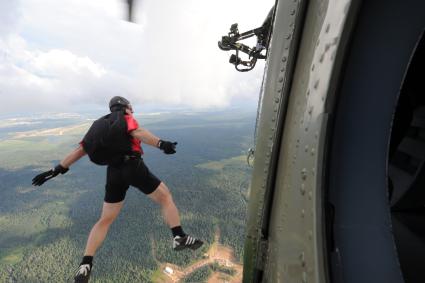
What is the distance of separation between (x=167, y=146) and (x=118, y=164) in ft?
2.77

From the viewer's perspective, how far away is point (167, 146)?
3064mm

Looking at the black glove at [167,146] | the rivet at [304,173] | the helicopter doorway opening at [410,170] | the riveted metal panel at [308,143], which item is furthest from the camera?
the black glove at [167,146]

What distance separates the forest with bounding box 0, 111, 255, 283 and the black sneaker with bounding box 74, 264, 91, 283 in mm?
71526

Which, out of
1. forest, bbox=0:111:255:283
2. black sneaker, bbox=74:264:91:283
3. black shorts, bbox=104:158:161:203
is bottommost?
forest, bbox=0:111:255:283

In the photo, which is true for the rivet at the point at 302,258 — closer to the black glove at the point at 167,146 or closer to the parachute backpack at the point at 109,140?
the black glove at the point at 167,146

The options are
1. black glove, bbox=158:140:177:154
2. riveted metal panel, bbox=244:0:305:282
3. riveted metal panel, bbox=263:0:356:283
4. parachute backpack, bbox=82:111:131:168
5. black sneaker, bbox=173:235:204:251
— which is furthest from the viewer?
black sneaker, bbox=173:235:204:251

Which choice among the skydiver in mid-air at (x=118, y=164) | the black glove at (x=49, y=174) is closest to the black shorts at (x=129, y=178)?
the skydiver in mid-air at (x=118, y=164)

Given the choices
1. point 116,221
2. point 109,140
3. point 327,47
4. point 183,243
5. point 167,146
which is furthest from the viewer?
point 116,221

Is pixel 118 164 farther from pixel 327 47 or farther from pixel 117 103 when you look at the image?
pixel 327 47

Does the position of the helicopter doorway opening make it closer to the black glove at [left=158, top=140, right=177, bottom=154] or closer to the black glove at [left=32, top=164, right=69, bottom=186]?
the black glove at [left=158, top=140, right=177, bottom=154]

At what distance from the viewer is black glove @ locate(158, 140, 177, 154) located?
3.04 meters

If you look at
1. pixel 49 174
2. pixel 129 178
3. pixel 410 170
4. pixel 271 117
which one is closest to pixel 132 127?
pixel 129 178

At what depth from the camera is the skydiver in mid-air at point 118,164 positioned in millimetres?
3287

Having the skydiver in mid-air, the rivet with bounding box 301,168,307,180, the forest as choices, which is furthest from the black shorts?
the forest
